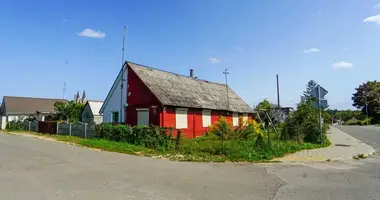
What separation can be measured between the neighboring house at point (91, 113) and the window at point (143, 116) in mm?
10090

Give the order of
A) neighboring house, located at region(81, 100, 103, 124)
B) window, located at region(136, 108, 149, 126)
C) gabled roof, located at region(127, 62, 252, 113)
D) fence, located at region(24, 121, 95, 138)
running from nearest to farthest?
1. fence, located at region(24, 121, 95, 138)
2. window, located at region(136, 108, 149, 126)
3. gabled roof, located at region(127, 62, 252, 113)
4. neighboring house, located at region(81, 100, 103, 124)

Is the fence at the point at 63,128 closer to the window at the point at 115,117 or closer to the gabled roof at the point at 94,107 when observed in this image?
the window at the point at 115,117

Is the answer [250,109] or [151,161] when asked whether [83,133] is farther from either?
[250,109]

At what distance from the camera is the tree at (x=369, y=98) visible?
248 feet

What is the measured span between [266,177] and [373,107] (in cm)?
8120

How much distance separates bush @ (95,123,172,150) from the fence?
202 centimetres

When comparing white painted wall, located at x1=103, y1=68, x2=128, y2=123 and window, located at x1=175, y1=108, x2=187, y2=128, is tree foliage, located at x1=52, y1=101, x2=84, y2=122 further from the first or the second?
window, located at x1=175, y1=108, x2=187, y2=128

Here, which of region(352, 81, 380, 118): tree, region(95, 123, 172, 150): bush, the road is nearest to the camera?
the road

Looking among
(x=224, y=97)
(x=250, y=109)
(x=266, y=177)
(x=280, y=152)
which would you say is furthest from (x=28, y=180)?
(x=250, y=109)

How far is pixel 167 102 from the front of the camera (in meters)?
22.9

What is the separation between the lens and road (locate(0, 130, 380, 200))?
6824mm

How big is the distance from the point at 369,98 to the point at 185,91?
69838 millimetres

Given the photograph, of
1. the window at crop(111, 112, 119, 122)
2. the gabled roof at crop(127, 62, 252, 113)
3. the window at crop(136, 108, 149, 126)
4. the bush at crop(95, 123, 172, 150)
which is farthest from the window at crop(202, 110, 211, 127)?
the bush at crop(95, 123, 172, 150)

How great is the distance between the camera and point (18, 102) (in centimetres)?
5294
